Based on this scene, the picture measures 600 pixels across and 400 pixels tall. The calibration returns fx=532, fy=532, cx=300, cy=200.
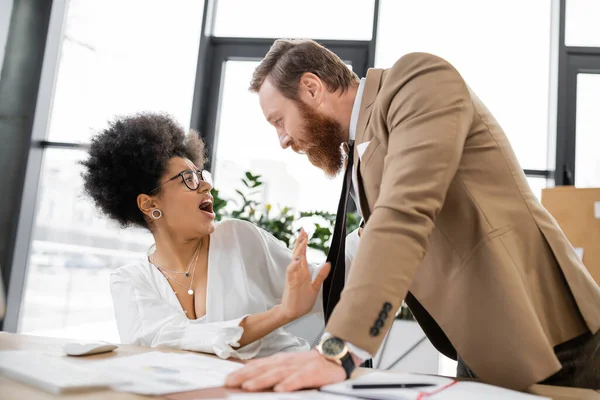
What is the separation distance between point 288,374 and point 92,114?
3916mm

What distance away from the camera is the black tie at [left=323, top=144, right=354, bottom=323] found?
140 cm

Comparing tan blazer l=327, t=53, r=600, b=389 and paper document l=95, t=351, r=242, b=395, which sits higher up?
tan blazer l=327, t=53, r=600, b=389

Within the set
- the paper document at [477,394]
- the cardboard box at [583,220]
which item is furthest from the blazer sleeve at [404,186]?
the cardboard box at [583,220]

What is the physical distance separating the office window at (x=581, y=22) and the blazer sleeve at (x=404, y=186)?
10.1 ft

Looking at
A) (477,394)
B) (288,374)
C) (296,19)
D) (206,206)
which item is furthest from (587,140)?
(288,374)

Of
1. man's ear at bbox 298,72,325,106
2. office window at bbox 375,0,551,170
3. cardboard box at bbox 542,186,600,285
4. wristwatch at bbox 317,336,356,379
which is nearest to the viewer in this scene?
wristwatch at bbox 317,336,356,379

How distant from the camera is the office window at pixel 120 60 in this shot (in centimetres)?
416

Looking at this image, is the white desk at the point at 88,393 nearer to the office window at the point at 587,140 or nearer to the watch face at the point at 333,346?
the watch face at the point at 333,346

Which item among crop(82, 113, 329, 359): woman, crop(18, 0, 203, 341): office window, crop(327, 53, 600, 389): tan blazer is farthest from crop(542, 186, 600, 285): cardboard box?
crop(18, 0, 203, 341): office window

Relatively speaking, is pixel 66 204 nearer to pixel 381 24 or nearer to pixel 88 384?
pixel 381 24

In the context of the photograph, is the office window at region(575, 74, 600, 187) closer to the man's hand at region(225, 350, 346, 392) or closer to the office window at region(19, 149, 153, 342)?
the office window at region(19, 149, 153, 342)

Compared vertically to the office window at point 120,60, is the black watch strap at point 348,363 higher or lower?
lower

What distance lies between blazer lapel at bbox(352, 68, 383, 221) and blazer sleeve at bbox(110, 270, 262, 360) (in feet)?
1.45

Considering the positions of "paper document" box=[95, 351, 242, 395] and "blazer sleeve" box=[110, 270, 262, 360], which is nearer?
"paper document" box=[95, 351, 242, 395]
